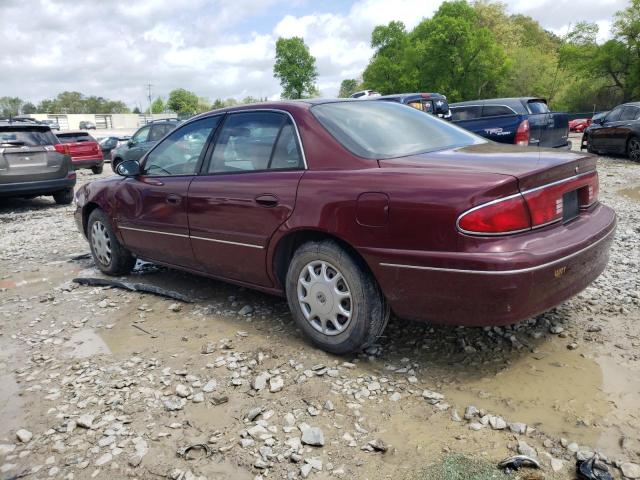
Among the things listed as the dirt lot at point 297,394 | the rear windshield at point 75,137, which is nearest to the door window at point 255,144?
the dirt lot at point 297,394

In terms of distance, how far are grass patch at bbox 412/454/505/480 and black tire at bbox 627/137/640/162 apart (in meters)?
14.0

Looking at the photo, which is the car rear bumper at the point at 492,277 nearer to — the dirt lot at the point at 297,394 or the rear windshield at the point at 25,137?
the dirt lot at the point at 297,394

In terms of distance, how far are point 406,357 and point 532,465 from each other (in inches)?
45.6

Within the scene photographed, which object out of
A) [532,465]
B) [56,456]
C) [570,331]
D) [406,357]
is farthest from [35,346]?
[570,331]

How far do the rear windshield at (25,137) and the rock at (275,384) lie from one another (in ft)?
29.3

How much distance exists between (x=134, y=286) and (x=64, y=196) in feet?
24.4

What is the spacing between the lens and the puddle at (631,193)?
870 cm

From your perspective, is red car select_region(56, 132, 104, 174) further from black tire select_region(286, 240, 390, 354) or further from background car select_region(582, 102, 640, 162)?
black tire select_region(286, 240, 390, 354)

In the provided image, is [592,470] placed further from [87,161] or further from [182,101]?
[182,101]

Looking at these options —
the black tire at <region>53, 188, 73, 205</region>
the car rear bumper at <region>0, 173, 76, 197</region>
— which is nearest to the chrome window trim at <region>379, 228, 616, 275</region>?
the car rear bumper at <region>0, 173, 76, 197</region>

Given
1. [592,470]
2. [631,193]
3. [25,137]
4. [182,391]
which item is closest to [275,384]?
[182,391]

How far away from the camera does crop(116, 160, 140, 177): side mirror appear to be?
4.72m

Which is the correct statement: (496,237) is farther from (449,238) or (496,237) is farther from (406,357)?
(406,357)

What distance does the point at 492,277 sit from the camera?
2.60m
